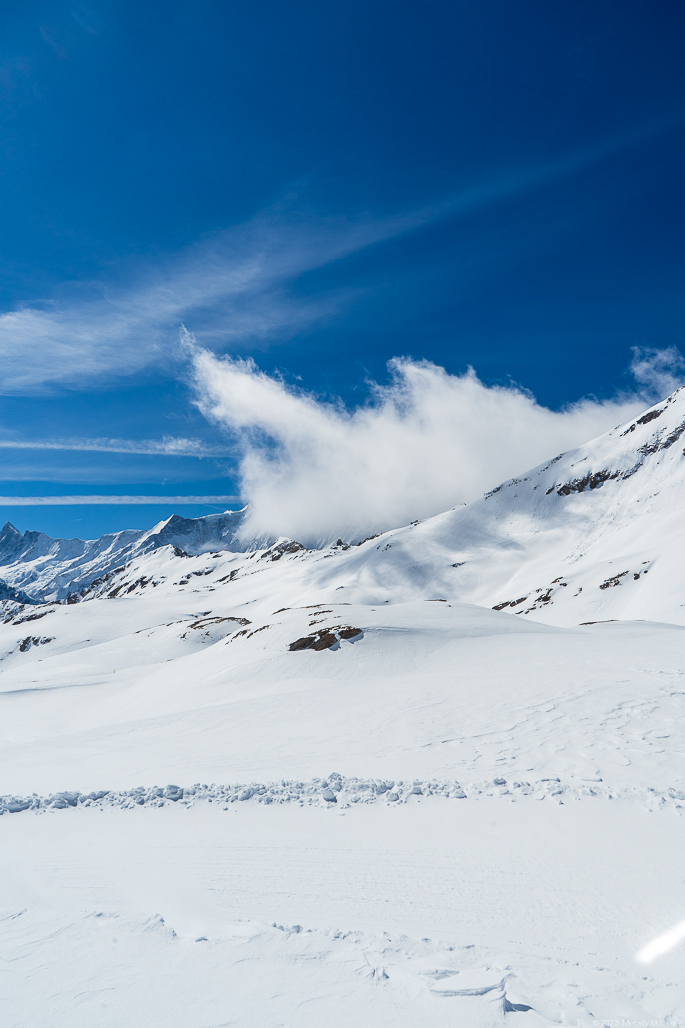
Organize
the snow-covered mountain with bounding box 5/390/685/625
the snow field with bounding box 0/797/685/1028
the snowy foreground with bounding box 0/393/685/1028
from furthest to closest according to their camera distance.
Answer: the snow-covered mountain with bounding box 5/390/685/625 → the snowy foreground with bounding box 0/393/685/1028 → the snow field with bounding box 0/797/685/1028

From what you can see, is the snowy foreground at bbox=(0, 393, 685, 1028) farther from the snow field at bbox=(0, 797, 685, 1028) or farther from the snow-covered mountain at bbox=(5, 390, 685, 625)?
the snow-covered mountain at bbox=(5, 390, 685, 625)

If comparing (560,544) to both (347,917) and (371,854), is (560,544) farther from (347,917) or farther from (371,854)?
(347,917)

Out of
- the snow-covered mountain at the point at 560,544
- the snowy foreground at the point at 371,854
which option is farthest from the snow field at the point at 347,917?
the snow-covered mountain at the point at 560,544

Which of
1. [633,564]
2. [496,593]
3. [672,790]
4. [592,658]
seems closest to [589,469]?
[496,593]

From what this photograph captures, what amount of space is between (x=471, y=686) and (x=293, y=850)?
35.5ft

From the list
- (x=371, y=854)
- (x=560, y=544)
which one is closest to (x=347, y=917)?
(x=371, y=854)

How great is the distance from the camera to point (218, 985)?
3730 millimetres

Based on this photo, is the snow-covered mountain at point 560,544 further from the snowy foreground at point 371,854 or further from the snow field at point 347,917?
the snow field at point 347,917

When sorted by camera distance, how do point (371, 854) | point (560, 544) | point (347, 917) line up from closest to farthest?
point (347, 917), point (371, 854), point (560, 544)

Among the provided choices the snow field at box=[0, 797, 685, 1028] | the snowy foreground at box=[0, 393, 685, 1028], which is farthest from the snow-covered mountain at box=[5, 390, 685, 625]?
the snow field at box=[0, 797, 685, 1028]

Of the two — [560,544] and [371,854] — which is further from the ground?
[560,544]

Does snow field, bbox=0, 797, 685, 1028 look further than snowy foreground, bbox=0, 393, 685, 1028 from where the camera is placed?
No

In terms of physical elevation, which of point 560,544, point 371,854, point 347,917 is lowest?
point 371,854

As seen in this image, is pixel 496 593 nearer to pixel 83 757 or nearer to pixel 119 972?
pixel 83 757
